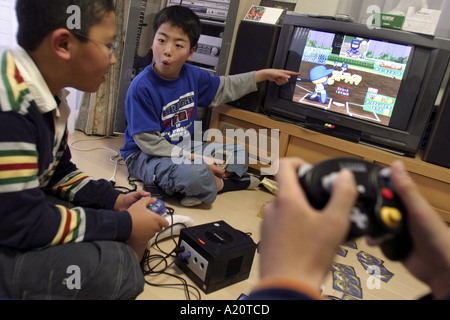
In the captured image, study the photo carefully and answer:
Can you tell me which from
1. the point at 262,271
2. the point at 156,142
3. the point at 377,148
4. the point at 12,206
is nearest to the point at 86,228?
the point at 12,206

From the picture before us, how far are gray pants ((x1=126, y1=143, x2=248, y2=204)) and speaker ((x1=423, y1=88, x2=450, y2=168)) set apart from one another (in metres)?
1.05

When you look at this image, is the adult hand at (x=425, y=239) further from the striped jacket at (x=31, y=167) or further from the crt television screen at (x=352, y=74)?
the crt television screen at (x=352, y=74)

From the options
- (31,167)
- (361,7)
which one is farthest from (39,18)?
(361,7)

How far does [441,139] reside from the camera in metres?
1.62

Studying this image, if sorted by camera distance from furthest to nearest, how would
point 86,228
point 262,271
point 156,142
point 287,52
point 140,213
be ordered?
point 287,52 < point 156,142 < point 140,213 < point 86,228 < point 262,271

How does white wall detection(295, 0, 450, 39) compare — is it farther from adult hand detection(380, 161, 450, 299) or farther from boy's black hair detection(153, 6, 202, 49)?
adult hand detection(380, 161, 450, 299)

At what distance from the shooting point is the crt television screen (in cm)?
168

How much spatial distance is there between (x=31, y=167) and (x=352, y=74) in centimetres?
151

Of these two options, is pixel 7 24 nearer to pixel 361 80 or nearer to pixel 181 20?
pixel 181 20

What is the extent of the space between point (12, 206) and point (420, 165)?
1643 millimetres

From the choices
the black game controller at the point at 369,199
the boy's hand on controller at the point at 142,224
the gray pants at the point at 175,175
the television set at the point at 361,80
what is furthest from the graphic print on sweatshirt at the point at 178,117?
the black game controller at the point at 369,199

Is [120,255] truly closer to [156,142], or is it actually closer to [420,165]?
[156,142]
